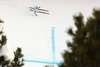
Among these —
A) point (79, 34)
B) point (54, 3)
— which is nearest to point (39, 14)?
point (54, 3)

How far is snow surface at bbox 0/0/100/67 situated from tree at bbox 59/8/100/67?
182cm

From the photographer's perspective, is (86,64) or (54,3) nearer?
A: (86,64)

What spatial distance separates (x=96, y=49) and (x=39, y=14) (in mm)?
2125

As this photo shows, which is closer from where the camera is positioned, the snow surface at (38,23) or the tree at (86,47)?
the tree at (86,47)

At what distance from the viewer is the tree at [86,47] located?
462mm

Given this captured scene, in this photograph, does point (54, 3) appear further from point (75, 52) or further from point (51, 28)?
point (75, 52)

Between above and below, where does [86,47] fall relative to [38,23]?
below

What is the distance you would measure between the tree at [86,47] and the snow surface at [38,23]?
1.82 metres

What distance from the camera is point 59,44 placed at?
238 cm

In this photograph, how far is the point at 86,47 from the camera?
48 cm

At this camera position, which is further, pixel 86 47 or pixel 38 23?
pixel 38 23

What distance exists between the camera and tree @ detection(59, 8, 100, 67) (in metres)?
0.46

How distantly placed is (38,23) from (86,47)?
6.78 ft

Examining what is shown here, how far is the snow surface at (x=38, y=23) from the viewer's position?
2.39m
